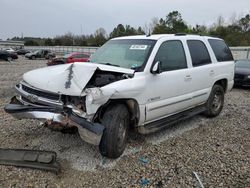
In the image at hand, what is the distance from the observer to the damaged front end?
342 cm

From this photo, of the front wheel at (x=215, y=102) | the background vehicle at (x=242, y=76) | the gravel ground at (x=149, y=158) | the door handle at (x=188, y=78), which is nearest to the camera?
the gravel ground at (x=149, y=158)

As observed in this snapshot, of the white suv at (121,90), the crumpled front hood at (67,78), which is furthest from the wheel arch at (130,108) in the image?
the crumpled front hood at (67,78)

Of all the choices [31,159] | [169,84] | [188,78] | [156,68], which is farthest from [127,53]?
[31,159]

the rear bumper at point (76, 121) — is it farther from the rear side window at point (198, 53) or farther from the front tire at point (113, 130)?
the rear side window at point (198, 53)

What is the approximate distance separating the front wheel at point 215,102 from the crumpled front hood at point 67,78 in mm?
2782

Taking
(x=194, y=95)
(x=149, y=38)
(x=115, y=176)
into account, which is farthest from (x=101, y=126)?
(x=194, y=95)

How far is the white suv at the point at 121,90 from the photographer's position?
11.5 feet

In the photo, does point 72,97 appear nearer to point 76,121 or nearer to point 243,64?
point 76,121

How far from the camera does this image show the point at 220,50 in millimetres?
6398

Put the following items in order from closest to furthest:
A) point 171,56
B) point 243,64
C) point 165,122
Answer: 1. point 165,122
2. point 171,56
3. point 243,64

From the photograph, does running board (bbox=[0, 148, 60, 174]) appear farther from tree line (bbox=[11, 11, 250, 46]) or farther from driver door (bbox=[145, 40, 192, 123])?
tree line (bbox=[11, 11, 250, 46])

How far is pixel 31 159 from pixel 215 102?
4.45 m

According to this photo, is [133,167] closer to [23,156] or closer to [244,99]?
[23,156]

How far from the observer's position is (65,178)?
3373mm
